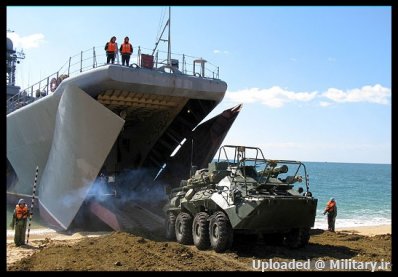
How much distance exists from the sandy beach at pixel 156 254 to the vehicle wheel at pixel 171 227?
0.21 metres

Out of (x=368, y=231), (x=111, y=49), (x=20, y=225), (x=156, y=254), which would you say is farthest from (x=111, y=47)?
(x=368, y=231)

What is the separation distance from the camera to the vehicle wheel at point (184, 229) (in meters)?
10.0

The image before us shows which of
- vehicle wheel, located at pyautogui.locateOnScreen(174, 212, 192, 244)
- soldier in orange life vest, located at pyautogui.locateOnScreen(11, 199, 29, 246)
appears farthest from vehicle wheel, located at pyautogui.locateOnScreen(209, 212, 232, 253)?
soldier in orange life vest, located at pyautogui.locateOnScreen(11, 199, 29, 246)

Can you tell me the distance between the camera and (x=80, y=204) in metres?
12.4

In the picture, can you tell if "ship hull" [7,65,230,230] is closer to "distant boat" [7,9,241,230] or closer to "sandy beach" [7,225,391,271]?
"distant boat" [7,9,241,230]

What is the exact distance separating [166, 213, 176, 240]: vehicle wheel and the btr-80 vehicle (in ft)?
0.09

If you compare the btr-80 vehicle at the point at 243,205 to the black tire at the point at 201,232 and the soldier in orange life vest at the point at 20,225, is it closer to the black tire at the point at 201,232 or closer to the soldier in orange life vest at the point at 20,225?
the black tire at the point at 201,232

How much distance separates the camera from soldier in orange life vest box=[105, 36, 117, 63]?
495 inches

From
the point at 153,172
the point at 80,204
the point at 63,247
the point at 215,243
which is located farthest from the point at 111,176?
the point at 215,243

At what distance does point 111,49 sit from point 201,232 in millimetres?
5900

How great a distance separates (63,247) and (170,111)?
6745 millimetres

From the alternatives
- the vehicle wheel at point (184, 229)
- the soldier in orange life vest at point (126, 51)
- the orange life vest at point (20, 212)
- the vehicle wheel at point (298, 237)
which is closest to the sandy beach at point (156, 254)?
the vehicle wheel at point (298, 237)

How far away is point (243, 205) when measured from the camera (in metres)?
8.56
